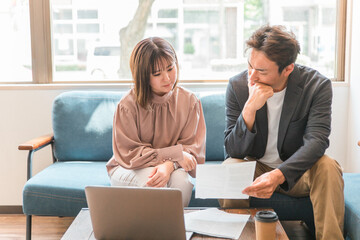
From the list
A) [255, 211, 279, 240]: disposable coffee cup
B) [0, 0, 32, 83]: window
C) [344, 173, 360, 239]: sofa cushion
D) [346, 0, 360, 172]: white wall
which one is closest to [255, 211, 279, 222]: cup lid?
[255, 211, 279, 240]: disposable coffee cup

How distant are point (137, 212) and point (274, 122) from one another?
38.5 inches

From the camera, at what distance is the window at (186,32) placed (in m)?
3.13

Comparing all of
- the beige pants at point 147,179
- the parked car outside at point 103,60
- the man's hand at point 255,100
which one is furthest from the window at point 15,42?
the man's hand at point 255,100

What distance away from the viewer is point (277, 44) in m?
2.07

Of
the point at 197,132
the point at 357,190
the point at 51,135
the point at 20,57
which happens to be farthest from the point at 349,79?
the point at 20,57

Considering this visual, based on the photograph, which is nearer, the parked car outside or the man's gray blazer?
the man's gray blazer

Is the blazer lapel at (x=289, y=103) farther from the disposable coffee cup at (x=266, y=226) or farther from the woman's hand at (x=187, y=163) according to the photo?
the disposable coffee cup at (x=266, y=226)

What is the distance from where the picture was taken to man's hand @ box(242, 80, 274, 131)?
2.09 meters

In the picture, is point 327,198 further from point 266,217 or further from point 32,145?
point 32,145

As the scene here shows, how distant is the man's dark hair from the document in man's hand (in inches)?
21.3

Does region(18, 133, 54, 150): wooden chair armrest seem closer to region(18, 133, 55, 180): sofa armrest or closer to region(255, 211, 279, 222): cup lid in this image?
region(18, 133, 55, 180): sofa armrest

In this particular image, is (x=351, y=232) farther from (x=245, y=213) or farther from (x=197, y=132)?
(x=197, y=132)

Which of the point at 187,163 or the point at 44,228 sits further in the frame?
the point at 44,228

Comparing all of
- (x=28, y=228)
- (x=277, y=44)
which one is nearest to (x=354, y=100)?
(x=277, y=44)
